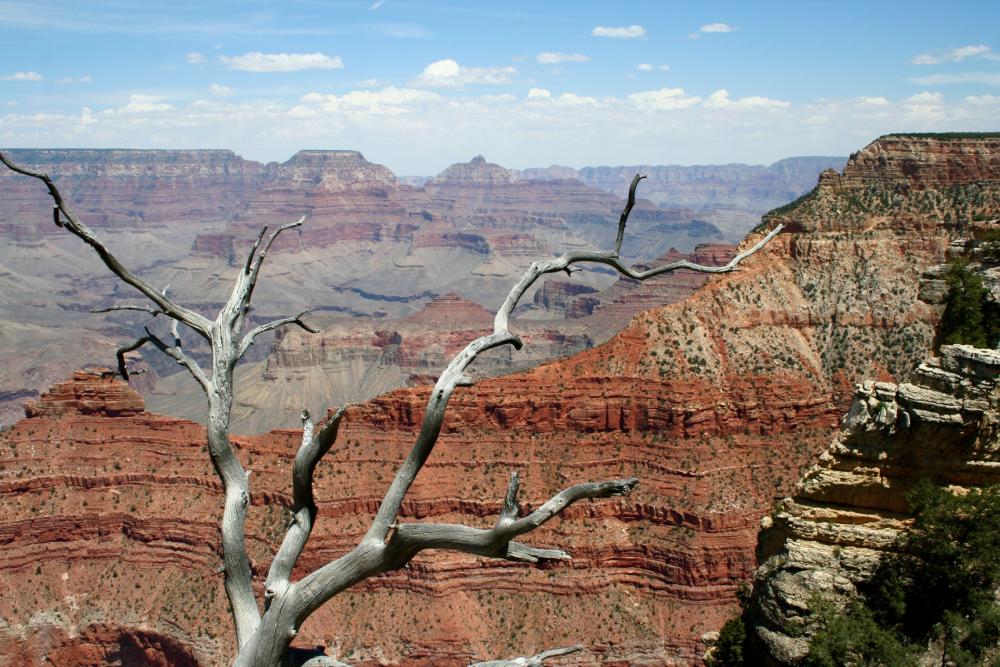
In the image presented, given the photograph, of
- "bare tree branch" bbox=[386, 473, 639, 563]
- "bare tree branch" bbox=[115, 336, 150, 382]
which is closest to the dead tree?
"bare tree branch" bbox=[386, 473, 639, 563]

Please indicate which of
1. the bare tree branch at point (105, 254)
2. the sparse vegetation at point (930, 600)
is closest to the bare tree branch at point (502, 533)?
the bare tree branch at point (105, 254)

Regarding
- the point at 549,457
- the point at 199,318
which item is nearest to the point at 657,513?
the point at 549,457

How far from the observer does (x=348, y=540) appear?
48.7 meters

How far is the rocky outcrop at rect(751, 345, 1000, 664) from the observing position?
19.6 m

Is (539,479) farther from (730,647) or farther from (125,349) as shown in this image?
(125,349)

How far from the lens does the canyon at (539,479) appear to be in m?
47.3

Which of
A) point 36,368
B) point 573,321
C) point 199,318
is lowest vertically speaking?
point 36,368

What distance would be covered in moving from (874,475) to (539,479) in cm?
3153

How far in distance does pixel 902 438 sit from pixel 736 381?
114 ft

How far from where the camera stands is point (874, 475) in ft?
68.3

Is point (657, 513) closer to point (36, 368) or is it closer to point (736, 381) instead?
point (736, 381)

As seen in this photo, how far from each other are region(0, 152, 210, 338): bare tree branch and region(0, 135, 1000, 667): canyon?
122ft

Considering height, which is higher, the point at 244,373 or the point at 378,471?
the point at 378,471

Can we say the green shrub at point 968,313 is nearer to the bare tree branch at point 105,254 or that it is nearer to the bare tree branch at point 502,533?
the bare tree branch at point 502,533
